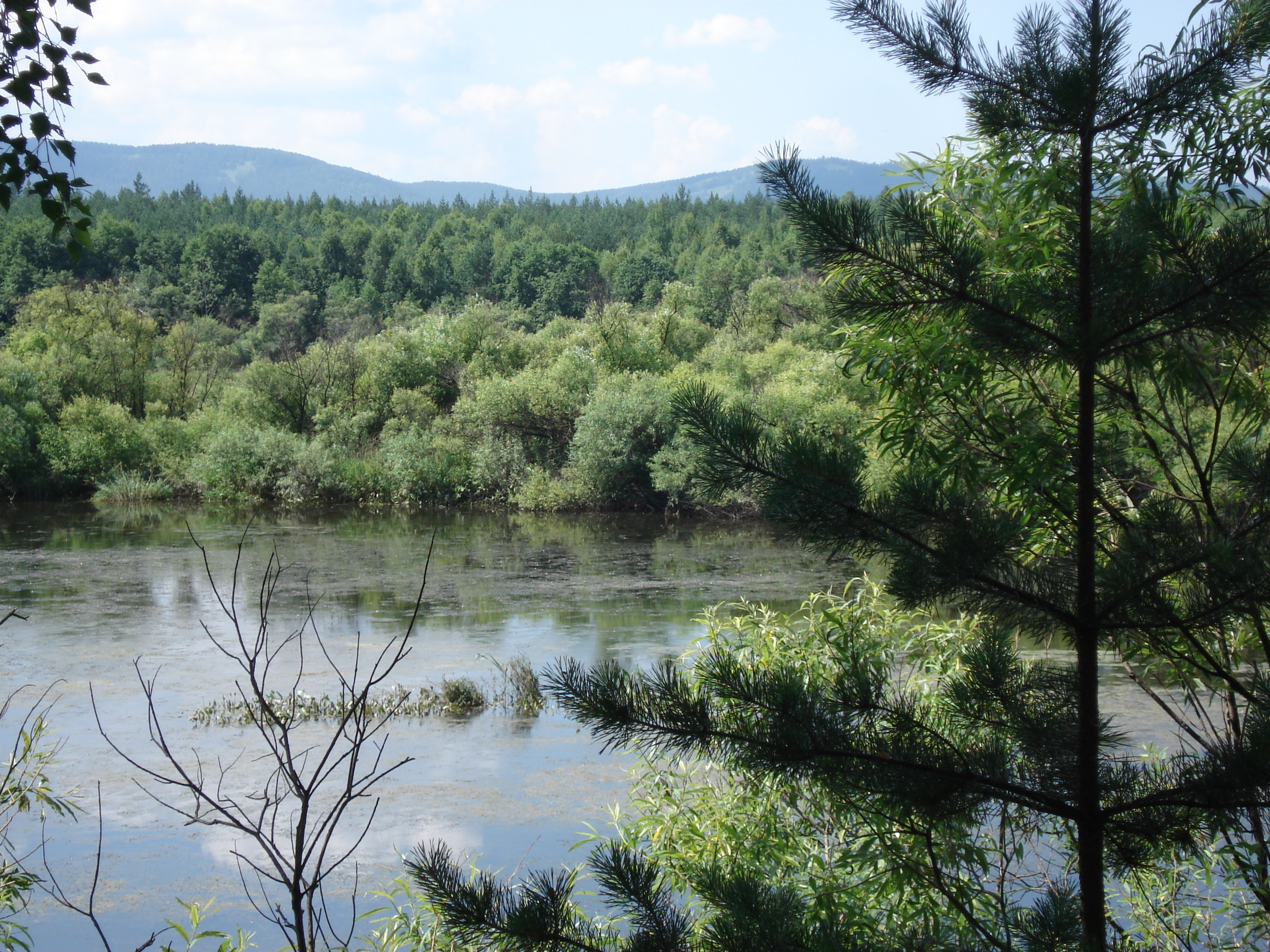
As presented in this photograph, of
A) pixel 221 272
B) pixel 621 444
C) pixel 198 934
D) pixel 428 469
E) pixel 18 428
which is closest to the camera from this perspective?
pixel 198 934

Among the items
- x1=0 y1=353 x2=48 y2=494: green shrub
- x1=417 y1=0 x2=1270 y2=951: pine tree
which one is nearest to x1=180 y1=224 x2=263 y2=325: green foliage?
x1=0 y1=353 x2=48 y2=494: green shrub

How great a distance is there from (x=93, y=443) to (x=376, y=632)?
1942cm

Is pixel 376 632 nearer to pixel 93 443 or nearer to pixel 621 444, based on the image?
pixel 621 444

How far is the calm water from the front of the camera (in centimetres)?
684

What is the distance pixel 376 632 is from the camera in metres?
12.5

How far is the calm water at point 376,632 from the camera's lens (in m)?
6.84

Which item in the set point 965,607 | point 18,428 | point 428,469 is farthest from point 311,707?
point 18,428

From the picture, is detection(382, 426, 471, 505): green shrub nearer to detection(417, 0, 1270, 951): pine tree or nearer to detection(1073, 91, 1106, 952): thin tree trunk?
detection(417, 0, 1270, 951): pine tree

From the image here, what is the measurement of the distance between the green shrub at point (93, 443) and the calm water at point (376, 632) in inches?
82.3

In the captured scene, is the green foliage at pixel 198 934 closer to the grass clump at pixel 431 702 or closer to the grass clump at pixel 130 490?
the grass clump at pixel 431 702

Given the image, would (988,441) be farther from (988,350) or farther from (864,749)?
(864,749)

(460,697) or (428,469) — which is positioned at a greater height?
(428,469)

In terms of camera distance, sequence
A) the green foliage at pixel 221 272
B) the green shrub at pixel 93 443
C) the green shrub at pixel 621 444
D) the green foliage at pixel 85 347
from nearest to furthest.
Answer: the green shrub at pixel 621 444
the green shrub at pixel 93 443
the green foliage at pixel 85 347
the green foliage at pixel 221 272

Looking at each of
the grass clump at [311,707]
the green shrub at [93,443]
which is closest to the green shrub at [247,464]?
the green shrub at [93,443]
